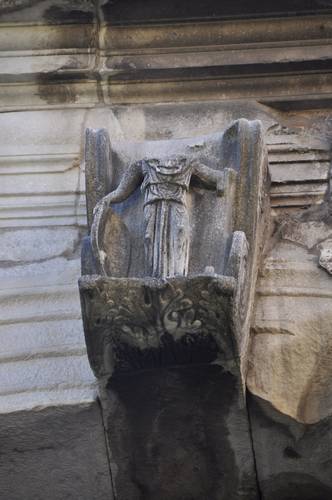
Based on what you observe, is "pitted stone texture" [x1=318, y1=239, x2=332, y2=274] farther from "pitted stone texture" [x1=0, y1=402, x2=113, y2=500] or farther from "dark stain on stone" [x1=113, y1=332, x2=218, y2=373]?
"pitted stone texture" [x1=0, y1=402, x2=113, y2=500]

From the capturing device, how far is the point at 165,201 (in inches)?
95.2

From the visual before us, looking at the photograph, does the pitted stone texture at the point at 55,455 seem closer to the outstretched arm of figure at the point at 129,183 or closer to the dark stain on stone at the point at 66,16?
the outstretched arm of figure at the point at 129,183

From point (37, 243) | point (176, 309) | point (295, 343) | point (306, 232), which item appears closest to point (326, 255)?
point (306, 232)

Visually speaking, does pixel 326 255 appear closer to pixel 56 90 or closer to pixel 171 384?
pixel 171 384

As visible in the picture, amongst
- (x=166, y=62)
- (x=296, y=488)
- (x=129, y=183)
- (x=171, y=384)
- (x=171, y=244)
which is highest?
(x=166, y=62)

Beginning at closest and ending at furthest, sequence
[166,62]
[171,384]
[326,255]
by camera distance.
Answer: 1. [171,384]
2. [326,255]
3. [166,62]

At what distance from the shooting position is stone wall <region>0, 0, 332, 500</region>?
8.54 ft

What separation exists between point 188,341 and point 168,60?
123cm

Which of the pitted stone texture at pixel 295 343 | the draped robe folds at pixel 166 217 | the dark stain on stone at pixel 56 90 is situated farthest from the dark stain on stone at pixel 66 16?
the pitted stone texture at pixel 295 343

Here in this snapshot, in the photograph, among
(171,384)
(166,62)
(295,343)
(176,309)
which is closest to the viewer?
(176,309)

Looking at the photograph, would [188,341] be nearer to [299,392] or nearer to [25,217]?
[299,392]

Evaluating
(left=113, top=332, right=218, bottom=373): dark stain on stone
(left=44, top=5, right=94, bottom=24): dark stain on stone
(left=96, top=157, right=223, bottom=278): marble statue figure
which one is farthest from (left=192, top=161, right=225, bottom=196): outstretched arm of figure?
(left=44, top=5, right=94, bottom=24): dark stain on stone

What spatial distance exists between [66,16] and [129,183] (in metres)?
0.90

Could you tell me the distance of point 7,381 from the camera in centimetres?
245
